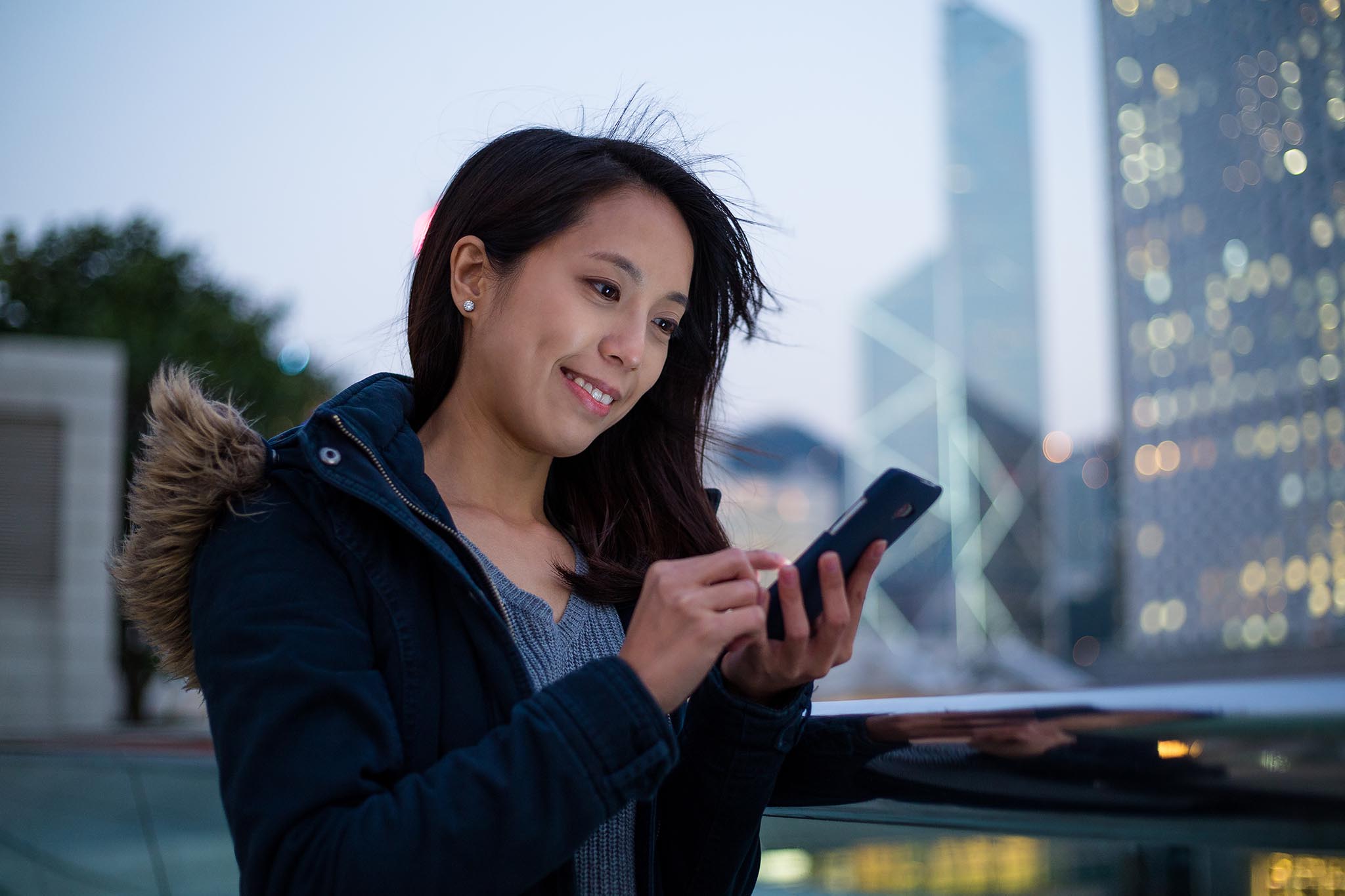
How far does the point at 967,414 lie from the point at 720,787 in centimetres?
8619

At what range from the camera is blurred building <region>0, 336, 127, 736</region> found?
54.7 feet

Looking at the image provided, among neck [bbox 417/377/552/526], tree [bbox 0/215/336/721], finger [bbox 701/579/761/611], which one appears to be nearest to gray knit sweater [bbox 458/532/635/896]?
neck [bbox 417/377/552/526]

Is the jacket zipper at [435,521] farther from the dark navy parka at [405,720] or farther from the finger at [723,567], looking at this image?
the finger at [723,567]

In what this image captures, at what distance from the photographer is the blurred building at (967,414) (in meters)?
82.7

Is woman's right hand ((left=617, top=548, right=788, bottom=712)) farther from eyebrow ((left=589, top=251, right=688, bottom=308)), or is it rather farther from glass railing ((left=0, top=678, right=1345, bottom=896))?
eyebrow ((left=589, top=251, right=688, bottom=308))

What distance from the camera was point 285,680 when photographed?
114cm

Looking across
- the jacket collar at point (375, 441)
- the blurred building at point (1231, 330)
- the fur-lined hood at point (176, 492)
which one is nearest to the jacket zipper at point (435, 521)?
the jacket collar at point (375, 441)

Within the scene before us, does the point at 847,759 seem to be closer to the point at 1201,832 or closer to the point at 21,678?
the point at 1201,832

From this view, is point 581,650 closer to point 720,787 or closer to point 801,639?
point 720,787

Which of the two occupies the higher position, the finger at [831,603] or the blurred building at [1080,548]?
the finger at [831,603]

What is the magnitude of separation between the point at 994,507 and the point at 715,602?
85.9 m

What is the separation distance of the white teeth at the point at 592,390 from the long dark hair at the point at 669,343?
0.19 metres

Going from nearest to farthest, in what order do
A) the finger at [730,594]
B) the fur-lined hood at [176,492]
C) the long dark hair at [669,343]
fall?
the finger at [730,594] → the fur-lined hood at [176,492] → the long dark hair at [669,343]

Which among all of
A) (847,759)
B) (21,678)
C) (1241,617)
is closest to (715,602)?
(847,759)
